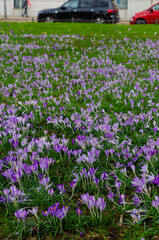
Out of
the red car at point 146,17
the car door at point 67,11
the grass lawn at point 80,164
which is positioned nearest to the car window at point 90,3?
the car door at point 67,11

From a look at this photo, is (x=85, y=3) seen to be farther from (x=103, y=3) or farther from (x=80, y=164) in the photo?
(x=80, y=164)

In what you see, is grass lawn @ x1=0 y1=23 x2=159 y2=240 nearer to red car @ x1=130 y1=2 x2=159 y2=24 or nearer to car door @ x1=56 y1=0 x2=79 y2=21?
car door @ x1=56 y1=0 x2=79 y2=21

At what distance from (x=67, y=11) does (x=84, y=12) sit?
1.34m

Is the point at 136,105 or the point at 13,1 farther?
the point at 13,1

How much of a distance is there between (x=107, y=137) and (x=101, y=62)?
4762 millimetres

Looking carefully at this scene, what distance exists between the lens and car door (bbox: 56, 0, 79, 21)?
1997 centimetres

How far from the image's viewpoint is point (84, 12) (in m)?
20.0

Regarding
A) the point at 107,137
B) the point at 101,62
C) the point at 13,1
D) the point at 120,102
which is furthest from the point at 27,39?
the point at 13,1

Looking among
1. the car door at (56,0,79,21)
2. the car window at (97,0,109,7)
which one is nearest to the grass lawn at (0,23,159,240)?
the car door at (56,0,79,21)

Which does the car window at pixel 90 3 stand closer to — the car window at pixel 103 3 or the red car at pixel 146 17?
the car window at pixel 103 3

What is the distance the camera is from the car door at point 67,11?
786 inches

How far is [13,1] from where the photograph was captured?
116 feet

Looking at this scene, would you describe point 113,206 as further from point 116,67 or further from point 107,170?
point 116,67

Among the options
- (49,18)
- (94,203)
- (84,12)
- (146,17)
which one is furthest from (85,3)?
(94,203)
